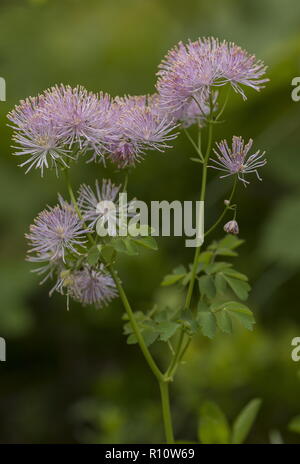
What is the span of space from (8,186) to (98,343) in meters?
0.90

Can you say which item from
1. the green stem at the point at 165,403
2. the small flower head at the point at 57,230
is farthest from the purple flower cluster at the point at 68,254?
the green stem at the point at 165,403

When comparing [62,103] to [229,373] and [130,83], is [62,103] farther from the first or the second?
[130,83]

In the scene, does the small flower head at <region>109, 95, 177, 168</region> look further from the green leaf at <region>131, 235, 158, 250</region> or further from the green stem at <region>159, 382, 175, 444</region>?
the green stem at <region>159, 382, 175, 444</region>

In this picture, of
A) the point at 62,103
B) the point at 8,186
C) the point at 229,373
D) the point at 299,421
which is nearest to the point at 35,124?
the point at 62,103

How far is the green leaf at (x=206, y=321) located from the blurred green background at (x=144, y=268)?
100cm

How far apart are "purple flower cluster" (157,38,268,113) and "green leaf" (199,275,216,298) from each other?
345 mm

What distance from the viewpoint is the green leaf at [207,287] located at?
141 cm

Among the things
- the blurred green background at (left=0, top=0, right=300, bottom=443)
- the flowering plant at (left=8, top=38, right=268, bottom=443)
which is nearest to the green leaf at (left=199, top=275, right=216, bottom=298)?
the flowering plant at (left=8, top=38, right=268, bottom=443)

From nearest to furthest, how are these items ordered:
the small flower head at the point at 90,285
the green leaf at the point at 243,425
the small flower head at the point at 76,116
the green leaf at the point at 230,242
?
the small flower head at the point at 76,116
the small flower head at the point at 90,285
the green leaf at the point at 230,242
the green leaf at the point at 243,425

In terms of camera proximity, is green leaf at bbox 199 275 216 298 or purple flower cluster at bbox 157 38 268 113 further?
green leaf at bbox 199 275 216 298

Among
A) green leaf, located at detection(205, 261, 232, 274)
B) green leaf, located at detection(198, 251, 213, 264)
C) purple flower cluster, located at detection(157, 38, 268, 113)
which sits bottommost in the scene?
green leaf, located at detection(205, 261, 232, 274)

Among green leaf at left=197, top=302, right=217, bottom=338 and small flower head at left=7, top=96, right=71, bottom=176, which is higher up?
small flower head at left=7, top=96, right=71, bottom=176

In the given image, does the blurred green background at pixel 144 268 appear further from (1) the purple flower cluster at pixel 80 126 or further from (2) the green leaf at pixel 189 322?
(1) the purple flower cluster at pixel 80 126

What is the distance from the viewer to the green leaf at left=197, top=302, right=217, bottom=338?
1311 mm
